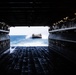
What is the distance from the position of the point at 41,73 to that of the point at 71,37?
9777mm

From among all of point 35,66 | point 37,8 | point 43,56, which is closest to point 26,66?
point 35,66

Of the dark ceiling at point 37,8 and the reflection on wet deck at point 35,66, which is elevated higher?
the dark ceiling at point 37,8

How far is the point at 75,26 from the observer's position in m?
21.0

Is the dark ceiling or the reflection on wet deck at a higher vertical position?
the dark ceiling

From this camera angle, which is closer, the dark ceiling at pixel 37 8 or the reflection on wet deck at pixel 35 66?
the reflection on wet deck at pixel 35 66

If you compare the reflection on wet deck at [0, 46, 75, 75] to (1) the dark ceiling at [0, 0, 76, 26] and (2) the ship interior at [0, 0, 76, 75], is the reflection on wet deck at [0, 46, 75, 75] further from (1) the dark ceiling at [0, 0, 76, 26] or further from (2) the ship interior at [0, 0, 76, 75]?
(1) the dark ceiling at [0, 0, 76, 26]

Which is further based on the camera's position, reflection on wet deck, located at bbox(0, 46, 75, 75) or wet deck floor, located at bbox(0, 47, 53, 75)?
reflection on wet deck, located at bbox(0, 46, 75, 75)

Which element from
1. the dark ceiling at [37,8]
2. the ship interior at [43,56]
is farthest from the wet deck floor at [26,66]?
Result: the dark ceiling at [37,8]

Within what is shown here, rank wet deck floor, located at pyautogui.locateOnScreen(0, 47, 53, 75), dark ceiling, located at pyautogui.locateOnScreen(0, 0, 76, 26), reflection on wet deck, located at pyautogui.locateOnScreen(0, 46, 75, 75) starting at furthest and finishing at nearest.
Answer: dark ceiling, located at pyautogui.locateOnScreen(0, 0, 76, 26), reflection on wet deck, located at pyautogui.locateOnScreen(0, 46, 75, 75), wet deck floor, located at pyautogui.locateOnScreen(0, 47, 53, 75)

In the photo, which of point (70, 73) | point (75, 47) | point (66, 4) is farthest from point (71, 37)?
point (70, 73)

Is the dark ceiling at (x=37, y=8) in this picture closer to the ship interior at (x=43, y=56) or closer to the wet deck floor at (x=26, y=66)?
the ship interior at (x=43, y=56)

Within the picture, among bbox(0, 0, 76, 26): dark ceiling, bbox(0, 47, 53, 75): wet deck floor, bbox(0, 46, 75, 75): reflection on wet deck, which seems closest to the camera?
bbox(0, 47, 53, 75): wet deck floor

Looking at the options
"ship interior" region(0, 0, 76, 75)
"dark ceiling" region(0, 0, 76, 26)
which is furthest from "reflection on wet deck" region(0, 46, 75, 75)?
"dark ceiling" region(0, 0, 76, 26)

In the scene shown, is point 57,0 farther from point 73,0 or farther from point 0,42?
point 0,42
